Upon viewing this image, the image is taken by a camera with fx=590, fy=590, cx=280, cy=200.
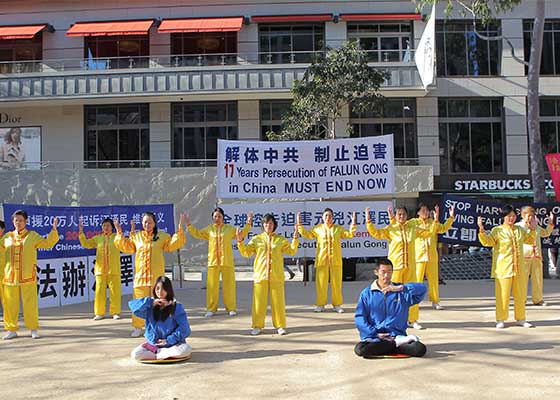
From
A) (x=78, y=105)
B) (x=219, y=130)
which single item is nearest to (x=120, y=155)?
(x=78, y=105)

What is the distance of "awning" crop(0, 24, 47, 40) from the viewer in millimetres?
22375

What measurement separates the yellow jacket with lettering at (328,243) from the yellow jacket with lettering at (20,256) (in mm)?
3798

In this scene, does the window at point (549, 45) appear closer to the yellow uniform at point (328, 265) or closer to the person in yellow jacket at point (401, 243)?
the yellow uniform at point (328, 265)

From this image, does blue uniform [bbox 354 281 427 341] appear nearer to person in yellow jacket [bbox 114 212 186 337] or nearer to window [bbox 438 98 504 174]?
person in yellow jacket [bbox 114 212 186 337]

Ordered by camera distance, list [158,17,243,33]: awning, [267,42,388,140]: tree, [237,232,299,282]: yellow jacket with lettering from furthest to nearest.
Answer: [158,17,243,33]: awning → [267,42,388,140]: tree → [237,232,299,282]: yellow jacket with lettering

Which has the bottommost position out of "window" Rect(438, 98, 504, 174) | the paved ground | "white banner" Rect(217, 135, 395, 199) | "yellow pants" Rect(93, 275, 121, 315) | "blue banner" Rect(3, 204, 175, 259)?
the paved ground

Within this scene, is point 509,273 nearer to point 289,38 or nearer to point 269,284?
point 269,284

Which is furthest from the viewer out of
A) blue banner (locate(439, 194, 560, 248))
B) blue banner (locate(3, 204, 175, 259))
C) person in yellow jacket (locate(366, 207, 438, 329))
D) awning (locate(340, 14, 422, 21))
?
awning (locate(340, 14, 422, 21))

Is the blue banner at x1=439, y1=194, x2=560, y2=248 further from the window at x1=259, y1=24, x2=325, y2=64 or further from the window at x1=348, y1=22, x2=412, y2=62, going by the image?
the window at x1=259, y1=24, x2=325, y2=64

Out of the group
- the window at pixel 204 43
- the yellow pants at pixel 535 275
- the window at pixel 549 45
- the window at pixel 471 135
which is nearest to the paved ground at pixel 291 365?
the yellow pants at pixel 535 275

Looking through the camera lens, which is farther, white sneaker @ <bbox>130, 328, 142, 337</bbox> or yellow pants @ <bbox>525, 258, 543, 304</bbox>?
yellow pants @ <bbox>525, 258, 543, 304</bbox>

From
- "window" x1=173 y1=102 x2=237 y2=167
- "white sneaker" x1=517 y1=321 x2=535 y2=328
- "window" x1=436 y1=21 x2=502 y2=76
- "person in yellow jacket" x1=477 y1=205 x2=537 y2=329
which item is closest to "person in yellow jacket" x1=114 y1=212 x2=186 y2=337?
"person in yellow jacket" x1=477 y1=205 x2=537 y2=329

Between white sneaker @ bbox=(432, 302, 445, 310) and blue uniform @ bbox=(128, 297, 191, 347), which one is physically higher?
blue uniform @ bbox=(128, 297, 191, 347)

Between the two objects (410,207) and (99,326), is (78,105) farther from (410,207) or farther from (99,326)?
(99,326)
